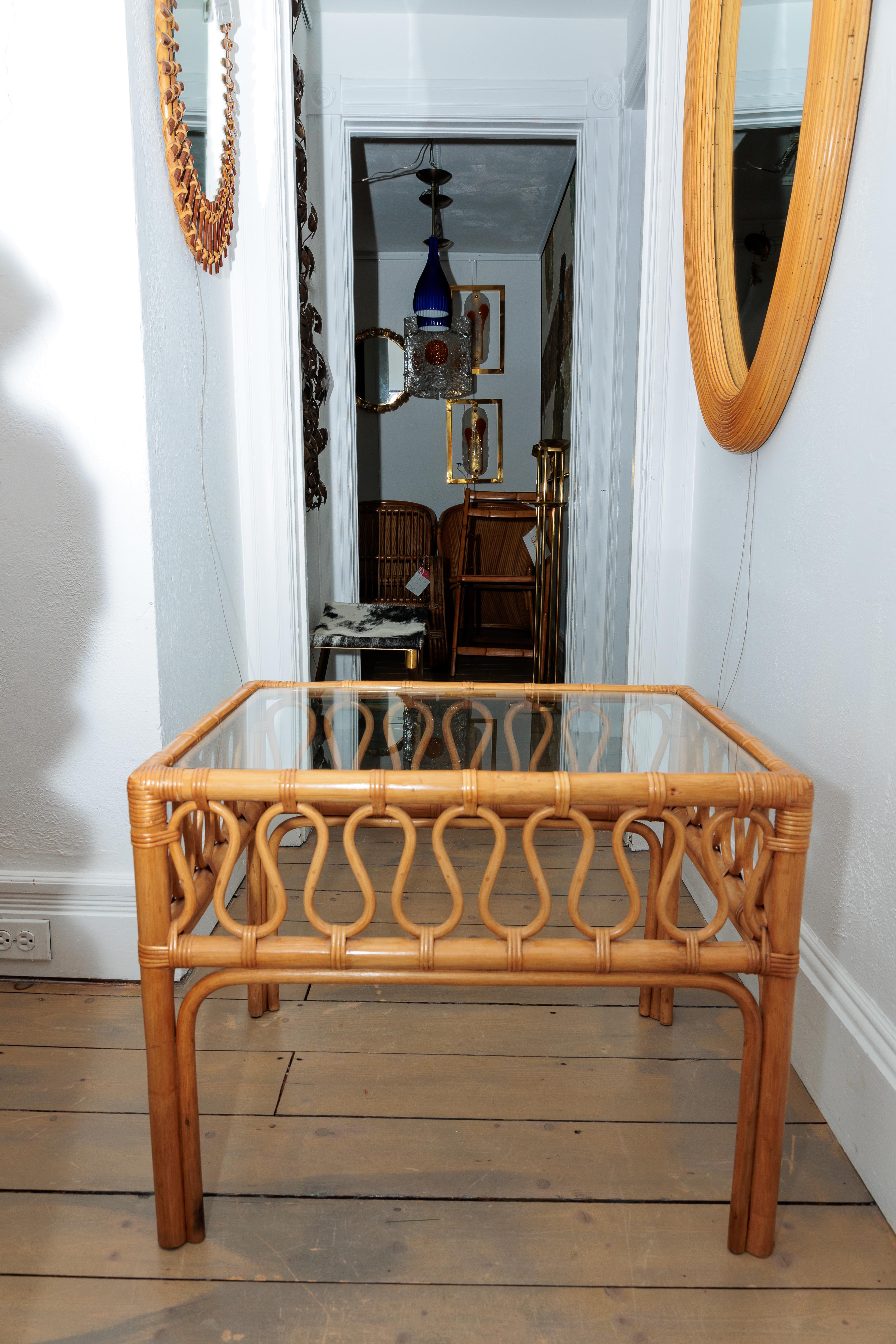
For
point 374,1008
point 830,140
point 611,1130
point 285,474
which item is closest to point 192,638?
point 285,474

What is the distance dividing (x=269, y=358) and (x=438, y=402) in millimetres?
3707

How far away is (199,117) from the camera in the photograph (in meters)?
1.77

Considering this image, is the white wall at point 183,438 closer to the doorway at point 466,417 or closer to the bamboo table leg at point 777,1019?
the bamboo table leg at point 777,1019

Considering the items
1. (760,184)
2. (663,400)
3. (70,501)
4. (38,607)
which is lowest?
(38,607)

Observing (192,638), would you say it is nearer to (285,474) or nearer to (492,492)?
(285,474)

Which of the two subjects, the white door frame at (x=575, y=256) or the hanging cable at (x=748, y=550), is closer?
the hanging cable at (x=748, y=550)

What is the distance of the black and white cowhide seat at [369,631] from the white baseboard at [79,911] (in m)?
1.14

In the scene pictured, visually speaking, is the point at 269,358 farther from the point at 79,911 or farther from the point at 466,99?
the point at 466,99

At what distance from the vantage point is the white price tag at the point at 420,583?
5058 millimetres

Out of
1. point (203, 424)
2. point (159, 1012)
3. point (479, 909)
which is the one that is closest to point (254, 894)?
point (159, 1012)

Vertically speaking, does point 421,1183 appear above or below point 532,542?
below

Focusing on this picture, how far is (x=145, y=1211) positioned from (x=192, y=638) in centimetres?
101

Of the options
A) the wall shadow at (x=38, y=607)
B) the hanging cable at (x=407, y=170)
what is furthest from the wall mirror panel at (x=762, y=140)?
the hanging cable at (x=407, y=170)

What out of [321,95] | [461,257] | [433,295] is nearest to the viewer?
[321,95]
